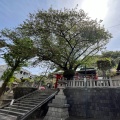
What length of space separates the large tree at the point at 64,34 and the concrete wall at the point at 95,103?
128 inches

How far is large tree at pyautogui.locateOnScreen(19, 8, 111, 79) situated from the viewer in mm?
10367

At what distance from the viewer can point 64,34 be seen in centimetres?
1089

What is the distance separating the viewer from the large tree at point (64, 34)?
10367mm

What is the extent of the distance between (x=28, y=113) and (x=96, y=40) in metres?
8.86

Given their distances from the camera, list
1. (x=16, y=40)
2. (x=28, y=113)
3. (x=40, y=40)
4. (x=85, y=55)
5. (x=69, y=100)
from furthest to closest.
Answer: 1. (x=16, y=40)
2. (x=85, y=55)
3. (x=40, y=40)
4. (x=69, y=100)
5. (x=28, y=113)

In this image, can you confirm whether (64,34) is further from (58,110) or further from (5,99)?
(5,99)

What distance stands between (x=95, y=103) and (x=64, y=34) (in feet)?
23.0

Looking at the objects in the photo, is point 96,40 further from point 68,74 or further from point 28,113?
point 28,113

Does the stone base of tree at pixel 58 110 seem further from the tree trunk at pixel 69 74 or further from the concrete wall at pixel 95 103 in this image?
the tree trunk at pixel 69 74

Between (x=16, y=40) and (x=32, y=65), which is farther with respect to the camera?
(x=16, y=40)

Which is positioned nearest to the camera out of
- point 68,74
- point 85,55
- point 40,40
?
point 68,74

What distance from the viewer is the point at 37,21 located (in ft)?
35.3

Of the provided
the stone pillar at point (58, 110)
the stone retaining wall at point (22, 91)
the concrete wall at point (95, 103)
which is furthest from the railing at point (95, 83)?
the stone retaining wall at point (22, 91)

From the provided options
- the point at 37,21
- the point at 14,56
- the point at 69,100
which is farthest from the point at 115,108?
the point at 14,56
